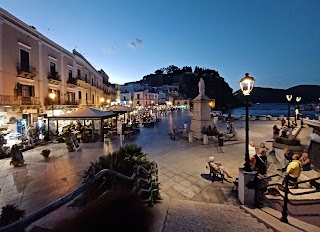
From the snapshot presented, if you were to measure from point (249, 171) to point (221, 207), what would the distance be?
1350mm

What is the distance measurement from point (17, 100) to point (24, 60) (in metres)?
3.64

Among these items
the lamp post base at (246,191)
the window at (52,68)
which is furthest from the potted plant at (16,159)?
the window at (52,68)

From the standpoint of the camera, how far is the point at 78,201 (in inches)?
175

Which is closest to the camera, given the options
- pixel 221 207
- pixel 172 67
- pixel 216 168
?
pixel 221 207

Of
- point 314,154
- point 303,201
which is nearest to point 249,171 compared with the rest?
point 303,201

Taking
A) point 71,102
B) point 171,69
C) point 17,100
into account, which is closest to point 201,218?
point 17,100

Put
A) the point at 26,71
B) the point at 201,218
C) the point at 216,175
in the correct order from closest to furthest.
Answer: the point at 201,218, the point at 216,175, the point at 26,71

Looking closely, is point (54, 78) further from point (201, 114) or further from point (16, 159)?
point (201, 114)

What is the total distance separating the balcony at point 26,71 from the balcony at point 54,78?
6.78 ft

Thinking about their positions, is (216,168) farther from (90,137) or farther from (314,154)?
(90,137)

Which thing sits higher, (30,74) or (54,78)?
(54,78)

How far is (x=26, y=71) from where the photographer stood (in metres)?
15.9

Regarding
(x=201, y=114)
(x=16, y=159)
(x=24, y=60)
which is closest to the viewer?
(x=16, y=159)

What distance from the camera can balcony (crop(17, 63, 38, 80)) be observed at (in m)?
15.1
